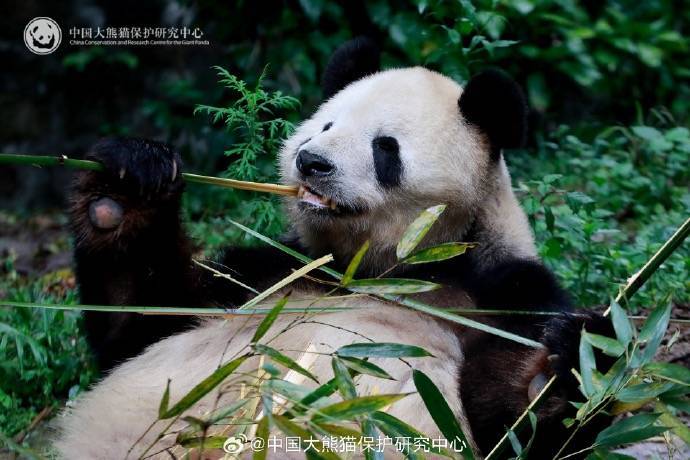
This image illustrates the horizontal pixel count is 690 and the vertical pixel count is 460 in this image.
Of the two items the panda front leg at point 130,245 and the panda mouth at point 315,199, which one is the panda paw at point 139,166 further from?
the panda mouth at point 315,199

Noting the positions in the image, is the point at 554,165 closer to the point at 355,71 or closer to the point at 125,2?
the point at 355,71

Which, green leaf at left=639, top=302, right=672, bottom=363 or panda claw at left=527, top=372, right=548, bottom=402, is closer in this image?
green leaf at left=639, top=302, right=672, bottom=363

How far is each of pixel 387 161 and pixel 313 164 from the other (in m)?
0.33

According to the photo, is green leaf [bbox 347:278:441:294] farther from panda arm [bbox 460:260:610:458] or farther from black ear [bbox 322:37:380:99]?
black ear [bbox 322:37:380:99]

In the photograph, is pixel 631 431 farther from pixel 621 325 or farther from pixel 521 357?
pixel 521 357

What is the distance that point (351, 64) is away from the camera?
422 centimetres

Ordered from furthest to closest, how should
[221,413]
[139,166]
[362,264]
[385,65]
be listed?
[385,65] → [362,264] → [139,166] → [221,413]

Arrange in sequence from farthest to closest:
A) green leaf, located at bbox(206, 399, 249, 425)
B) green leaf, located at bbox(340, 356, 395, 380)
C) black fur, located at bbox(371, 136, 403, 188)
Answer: black fur, located at bbox(371, 136, 403, 188) → green leaf, located at bbox(340, 356, 395, 380) → green leaf, located at bbox(206, 399, 249, 425)

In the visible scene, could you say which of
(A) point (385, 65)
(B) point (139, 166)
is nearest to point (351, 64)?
(B) point (139, 166)

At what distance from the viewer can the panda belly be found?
3.29 m

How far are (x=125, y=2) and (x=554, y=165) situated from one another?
4479 millimetres

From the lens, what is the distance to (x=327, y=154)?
11.8 ft

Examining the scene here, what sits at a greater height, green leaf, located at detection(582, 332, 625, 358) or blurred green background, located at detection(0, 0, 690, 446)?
blurred green background, located at detection(0, 0, 690, 446)

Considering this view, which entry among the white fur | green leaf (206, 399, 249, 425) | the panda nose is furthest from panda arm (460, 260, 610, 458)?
green leaf (206, 399, 249, 425)
